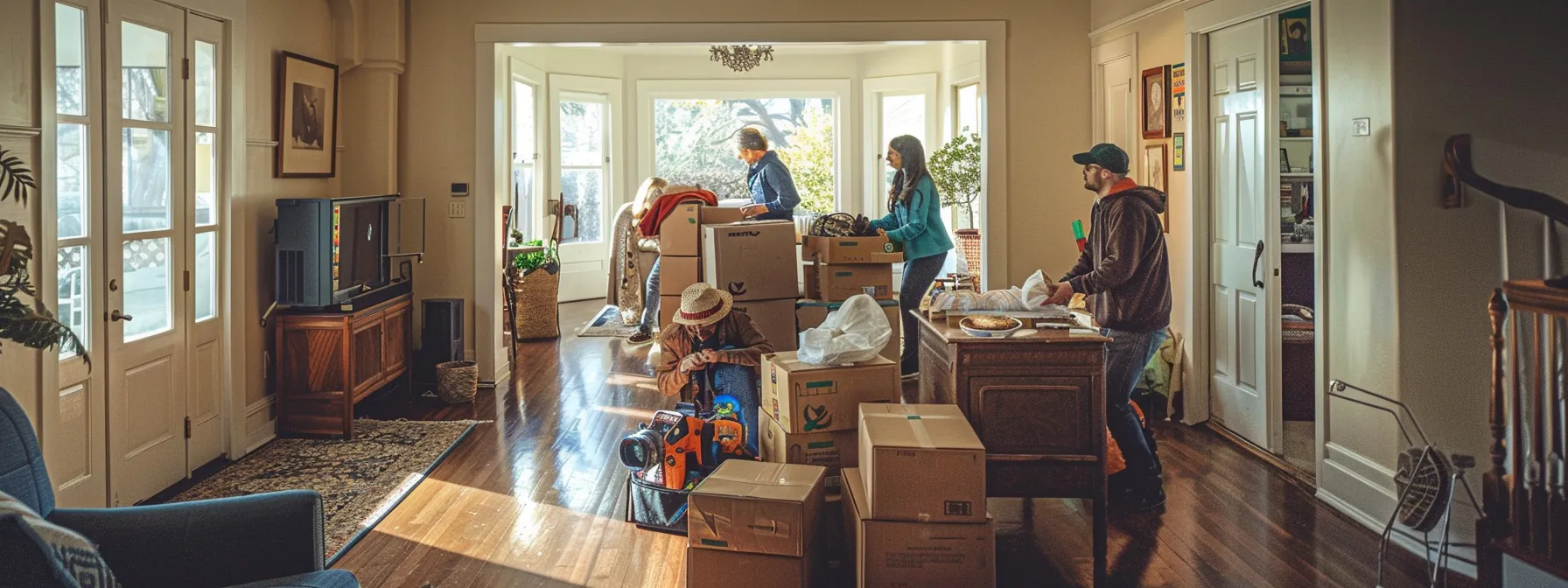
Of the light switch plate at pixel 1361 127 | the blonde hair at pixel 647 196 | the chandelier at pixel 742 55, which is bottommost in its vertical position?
the light switch plate at pixel 1361 127

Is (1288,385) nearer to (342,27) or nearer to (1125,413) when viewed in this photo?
(1125,413)

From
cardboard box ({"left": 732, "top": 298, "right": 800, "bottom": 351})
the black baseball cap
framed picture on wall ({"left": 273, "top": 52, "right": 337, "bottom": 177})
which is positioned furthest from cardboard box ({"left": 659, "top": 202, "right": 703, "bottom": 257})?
the black baseball cap

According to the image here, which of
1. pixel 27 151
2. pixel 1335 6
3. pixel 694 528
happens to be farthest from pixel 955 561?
pixel 27 151

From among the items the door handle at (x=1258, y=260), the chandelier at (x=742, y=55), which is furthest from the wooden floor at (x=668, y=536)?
the chandelier at (x=742, y=55)

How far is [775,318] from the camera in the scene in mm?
5828

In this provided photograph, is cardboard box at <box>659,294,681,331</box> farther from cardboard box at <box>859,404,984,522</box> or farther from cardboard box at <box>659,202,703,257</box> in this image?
cardboard box at <box>859,404,984,522</box>

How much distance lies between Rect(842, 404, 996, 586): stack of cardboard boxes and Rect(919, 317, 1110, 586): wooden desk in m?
0.42

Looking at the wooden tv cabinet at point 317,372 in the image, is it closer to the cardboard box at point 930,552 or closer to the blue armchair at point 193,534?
the blue armchair at point 193,534

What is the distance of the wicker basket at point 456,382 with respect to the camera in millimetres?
6477

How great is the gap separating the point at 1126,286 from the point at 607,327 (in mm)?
5928

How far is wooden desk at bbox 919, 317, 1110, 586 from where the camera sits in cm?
364

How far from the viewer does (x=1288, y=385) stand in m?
5.77

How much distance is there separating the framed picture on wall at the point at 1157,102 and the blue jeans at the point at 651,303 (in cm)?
380

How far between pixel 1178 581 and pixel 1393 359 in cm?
118
